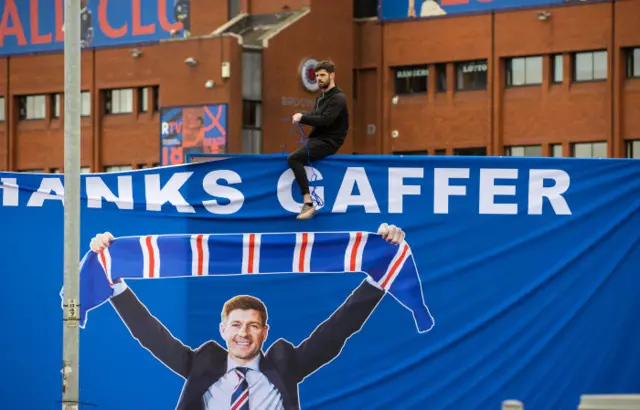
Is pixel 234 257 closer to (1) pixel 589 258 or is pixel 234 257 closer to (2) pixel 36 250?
(2) pixel 36 250

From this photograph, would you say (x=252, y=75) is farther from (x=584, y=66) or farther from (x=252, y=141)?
(x=584, y=66)

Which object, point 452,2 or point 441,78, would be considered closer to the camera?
point 452,2

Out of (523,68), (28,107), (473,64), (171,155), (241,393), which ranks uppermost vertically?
(473,64)

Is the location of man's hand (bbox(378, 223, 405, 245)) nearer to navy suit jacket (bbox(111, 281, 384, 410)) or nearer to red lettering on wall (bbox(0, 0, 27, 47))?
navy suit jacket (bbox(111, 281, 384, 410))

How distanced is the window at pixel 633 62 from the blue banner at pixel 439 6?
3.62 metres

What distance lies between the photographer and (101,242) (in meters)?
13.6

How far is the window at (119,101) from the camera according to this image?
6581cm

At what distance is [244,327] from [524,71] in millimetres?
47769

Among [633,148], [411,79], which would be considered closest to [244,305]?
[633,148]

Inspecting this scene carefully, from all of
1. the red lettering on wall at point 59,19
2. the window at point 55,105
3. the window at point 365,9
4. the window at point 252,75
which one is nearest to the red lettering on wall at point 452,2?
the window at point 365,9

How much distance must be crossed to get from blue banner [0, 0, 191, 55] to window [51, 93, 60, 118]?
7.77 feet

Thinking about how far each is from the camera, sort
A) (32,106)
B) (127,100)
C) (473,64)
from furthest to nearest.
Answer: (32,106) → (127,100) → (473,64)

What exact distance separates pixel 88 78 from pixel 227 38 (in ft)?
34.2

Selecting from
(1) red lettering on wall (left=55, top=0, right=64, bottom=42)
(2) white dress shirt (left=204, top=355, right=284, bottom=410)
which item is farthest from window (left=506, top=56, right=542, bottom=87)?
(2) white dress shirt (left=204, top=355, right=284, bottom=410)
